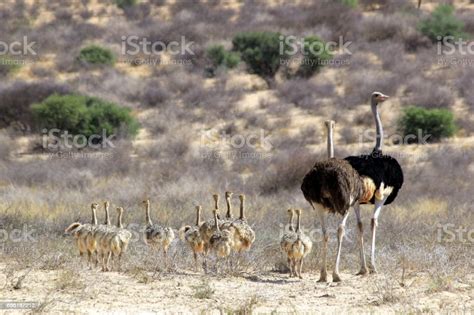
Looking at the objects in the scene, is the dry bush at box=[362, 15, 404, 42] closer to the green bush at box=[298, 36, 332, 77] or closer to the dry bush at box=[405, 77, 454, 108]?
the green bush at box=[298, 36, 332, 77]

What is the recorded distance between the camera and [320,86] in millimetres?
32812

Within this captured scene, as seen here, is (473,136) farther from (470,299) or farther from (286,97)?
(470,299)

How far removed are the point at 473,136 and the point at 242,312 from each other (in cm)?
1956

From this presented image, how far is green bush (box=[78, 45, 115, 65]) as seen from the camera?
3769 cm

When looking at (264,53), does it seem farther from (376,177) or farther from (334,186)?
(334,186)

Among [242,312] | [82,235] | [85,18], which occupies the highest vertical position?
[242,312]

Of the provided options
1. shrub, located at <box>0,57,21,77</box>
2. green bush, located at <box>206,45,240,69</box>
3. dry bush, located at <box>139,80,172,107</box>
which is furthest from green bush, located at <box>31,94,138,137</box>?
green bush, located at <box>206,45,240,69</box>

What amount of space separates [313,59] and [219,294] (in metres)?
25.4

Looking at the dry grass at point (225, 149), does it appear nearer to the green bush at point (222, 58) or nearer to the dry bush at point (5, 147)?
the dry bush at point (5, 147)

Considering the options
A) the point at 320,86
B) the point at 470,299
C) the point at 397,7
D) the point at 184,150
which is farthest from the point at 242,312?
the point at 397,7

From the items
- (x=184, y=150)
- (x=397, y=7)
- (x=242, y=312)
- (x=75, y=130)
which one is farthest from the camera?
(x=397, y=7)

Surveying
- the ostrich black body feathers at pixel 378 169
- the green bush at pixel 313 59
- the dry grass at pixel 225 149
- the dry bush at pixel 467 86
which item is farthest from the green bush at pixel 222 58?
the ostrich black body feathers at pixel 378 169

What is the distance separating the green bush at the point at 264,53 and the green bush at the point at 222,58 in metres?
0.38

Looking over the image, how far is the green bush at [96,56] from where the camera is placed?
124 feet
